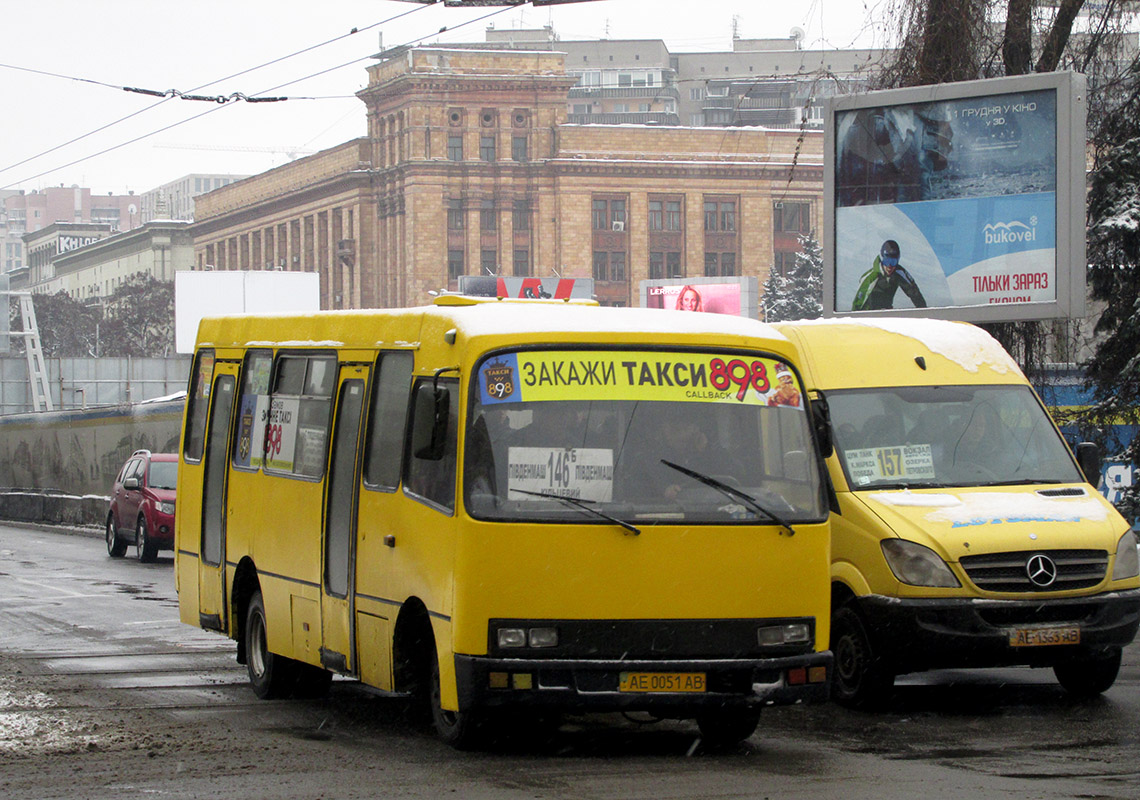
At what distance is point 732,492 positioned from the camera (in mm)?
8414

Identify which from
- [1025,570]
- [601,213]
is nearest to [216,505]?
[1025,570]

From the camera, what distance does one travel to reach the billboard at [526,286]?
255 feet

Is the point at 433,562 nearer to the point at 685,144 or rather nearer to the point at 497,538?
the point at 497,538

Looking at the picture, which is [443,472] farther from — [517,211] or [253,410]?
[517,211]

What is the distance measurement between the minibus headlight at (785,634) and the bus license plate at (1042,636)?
195cm

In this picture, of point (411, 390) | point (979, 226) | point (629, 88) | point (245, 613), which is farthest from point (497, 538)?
point (629, 88)

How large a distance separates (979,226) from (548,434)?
504 inches

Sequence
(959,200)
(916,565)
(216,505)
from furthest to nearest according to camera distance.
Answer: (959,200) < (216,505) < (916,565)

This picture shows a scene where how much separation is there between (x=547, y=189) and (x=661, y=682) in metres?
113

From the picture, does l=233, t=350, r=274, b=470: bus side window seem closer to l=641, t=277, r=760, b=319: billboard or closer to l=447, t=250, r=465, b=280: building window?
l=641, t=277, r=760, b=319: billboard

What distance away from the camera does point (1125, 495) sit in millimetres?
20078

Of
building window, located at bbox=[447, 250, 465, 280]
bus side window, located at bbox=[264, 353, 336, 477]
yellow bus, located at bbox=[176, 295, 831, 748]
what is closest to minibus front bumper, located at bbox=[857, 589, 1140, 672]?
yellow bus, located at bbox=[176, 295, 831, 748]

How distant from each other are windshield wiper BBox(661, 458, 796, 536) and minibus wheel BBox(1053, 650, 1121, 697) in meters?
2.83

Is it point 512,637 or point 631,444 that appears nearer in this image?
→ point 512,637
